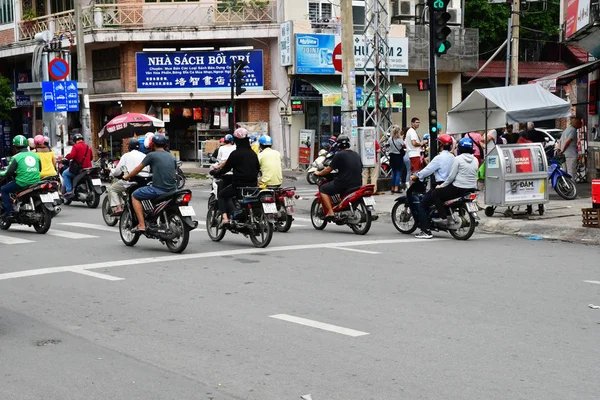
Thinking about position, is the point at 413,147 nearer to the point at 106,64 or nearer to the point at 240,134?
the point at 240,134

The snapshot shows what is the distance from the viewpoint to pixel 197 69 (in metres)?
34.1

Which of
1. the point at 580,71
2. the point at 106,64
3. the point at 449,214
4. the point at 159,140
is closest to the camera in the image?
the point at 159,140

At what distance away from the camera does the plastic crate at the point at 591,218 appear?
1457cm

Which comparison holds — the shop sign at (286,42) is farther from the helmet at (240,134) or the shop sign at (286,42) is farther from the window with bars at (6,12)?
the helmet at (240,134)

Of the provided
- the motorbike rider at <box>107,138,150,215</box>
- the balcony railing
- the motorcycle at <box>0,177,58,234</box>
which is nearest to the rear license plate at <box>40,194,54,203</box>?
the motorcycle at <box>0,177,58,234</box>

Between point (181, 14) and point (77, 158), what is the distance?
15.2 m

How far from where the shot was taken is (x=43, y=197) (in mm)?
14984

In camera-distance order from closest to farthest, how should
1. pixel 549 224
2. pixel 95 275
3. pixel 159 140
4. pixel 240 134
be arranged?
1. pixel 95 275
2. pixel 159 140
3. pixel 240 134
4. pixel 549 224

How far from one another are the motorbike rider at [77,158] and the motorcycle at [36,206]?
501 cm

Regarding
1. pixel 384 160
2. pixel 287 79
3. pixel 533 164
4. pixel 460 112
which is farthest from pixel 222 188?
pixel 287 79

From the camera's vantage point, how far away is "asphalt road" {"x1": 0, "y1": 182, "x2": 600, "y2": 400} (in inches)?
236

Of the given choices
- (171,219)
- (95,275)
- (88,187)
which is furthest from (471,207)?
(88,187)

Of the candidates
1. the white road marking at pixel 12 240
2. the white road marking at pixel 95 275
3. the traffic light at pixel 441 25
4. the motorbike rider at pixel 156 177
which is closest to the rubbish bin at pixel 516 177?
the traffic light at pixel 441 25

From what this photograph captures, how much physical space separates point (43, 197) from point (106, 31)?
20411mm
